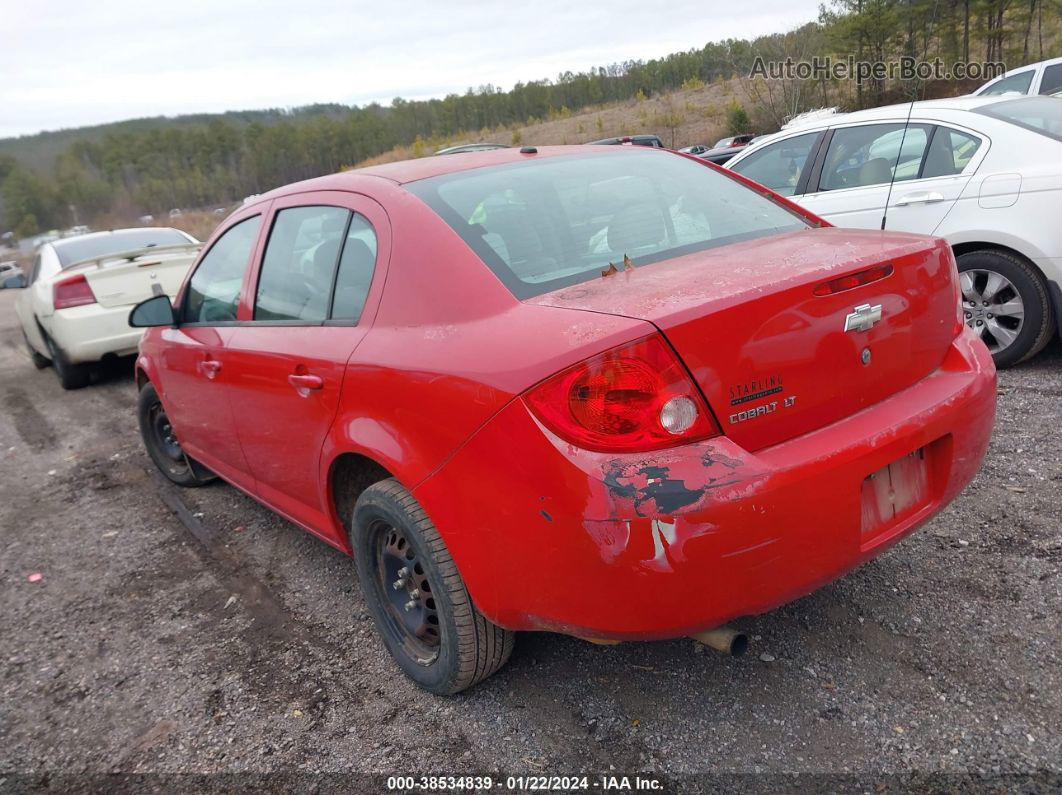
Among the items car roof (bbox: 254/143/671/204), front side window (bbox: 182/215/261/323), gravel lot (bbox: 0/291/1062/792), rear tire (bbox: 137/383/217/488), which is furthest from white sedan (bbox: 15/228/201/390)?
car roof (bbox: 254/143/671/204)

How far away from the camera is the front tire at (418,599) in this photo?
2244 millimetres

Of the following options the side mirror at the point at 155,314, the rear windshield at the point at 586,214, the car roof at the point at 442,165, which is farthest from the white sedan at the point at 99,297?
the rear windshield at the point at 586,214

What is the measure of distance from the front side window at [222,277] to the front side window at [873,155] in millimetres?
3893

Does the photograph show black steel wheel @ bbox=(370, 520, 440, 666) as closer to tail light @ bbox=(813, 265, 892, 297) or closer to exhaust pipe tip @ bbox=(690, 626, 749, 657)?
exhaust pipe tip @ bbox=(690, 626, 749, 657)

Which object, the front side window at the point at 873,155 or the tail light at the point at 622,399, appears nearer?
the tail light at the point at 622,399

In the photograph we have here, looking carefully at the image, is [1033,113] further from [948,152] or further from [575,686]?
[575,686]

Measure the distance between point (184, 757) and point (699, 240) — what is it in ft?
7.39

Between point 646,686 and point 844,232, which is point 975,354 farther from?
point 646,686

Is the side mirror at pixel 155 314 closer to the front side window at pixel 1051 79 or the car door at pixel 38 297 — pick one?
the car door at pixel 38 297

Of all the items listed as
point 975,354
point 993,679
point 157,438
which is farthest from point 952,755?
point 157,438

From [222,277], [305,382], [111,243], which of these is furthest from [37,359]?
[305,382]

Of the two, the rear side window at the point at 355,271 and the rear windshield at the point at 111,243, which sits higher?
the rear side window at the point at 355,271

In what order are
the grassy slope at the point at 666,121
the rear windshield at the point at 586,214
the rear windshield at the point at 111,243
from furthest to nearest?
1. the grassy slope at the point at 666,121
2. the rear windshield at the point at 111,243
3. the rear windshield at the point at 586,214

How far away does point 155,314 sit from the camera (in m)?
3.80
